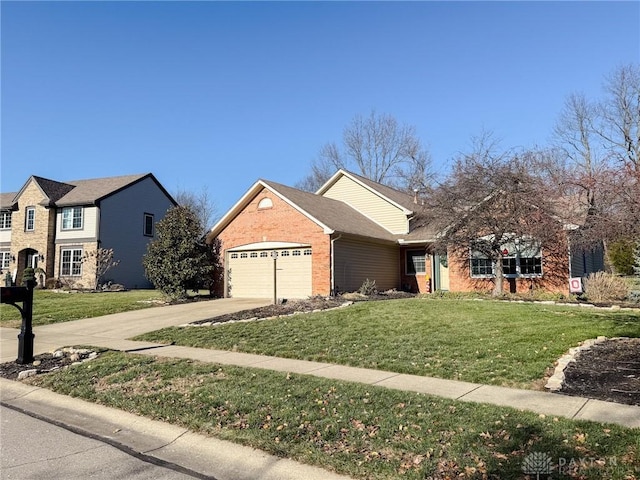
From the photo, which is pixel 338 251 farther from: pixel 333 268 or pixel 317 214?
pixel 317 214

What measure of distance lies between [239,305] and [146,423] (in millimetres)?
12552

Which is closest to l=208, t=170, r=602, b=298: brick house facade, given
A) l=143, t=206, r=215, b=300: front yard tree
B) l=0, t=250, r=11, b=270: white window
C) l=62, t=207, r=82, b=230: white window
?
l=143, t=206, r=215, b=300: front yard tree

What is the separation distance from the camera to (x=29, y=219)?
32969 millimetres

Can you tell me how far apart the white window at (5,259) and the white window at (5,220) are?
1806 millimetres

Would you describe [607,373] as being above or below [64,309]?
below

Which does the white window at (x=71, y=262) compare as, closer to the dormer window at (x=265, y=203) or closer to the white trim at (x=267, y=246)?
the white trim at (x=267, y=246)

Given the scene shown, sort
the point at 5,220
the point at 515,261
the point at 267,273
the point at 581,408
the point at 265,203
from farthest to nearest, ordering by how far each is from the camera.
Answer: the point at 5,220, the point at 265,203, the point at 267,273, the point at 515,261, the point at 581,408

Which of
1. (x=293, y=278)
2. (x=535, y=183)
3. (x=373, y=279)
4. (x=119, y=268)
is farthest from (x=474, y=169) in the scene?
(x=119, y=268)

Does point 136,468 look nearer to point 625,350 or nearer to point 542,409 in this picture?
point 542,409

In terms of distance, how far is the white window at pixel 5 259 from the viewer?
3416 cm

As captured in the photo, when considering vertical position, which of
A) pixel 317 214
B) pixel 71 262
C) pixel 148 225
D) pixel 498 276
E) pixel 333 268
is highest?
pixel 148 225

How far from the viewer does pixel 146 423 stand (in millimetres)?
6031

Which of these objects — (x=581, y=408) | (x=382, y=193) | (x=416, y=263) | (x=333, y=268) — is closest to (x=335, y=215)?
(x=333, y=268)

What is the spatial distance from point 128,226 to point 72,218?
347 cm
